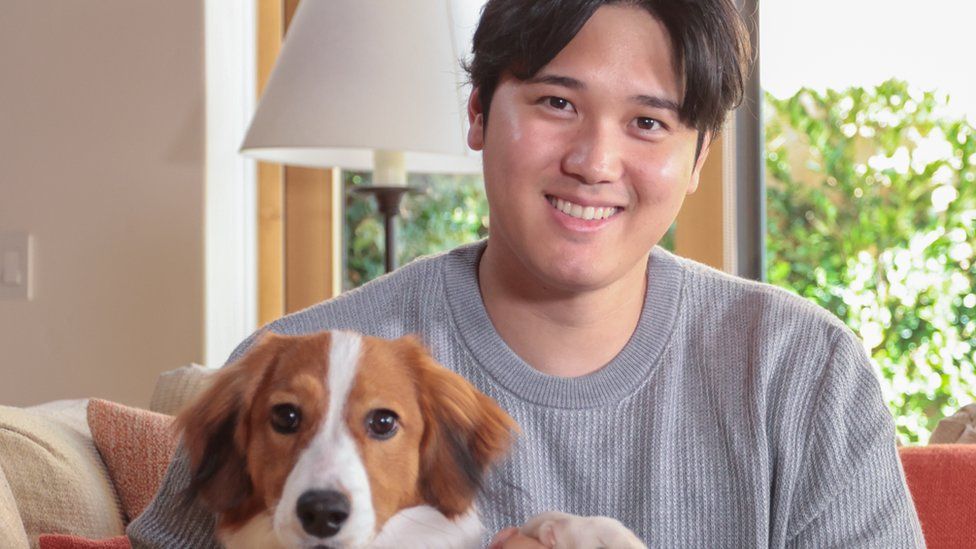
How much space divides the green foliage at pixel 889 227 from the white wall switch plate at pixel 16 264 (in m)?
1.98

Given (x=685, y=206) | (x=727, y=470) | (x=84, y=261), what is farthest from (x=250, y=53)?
(x=727, y=470)

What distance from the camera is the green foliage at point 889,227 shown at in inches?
121

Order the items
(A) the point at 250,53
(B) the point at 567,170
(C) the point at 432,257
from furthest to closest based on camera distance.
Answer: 1. (A) the point at 250,53
2. (C) the point at 432,257
3. (B) the point at 567,170

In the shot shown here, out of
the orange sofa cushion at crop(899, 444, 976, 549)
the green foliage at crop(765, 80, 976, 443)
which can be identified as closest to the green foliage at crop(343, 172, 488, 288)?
the green foliage at crop(765, 80, 976, 443)

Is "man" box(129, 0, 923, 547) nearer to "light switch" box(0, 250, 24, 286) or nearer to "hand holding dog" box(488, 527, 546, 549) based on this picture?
"hand holding dog" box(488, 527, 546, 549)

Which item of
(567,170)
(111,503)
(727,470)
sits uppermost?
(567,170)

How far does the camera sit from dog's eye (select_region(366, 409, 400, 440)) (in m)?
1.07

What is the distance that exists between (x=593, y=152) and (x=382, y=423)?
42cm

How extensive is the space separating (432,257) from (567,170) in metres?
0.26

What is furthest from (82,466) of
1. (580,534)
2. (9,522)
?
(580,534)

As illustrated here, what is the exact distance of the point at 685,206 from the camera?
9.91 feet

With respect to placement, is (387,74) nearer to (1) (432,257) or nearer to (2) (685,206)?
(2) (685,206)

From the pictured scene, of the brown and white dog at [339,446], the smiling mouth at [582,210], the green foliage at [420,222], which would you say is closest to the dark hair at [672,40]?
the smiling mouth at [582,210]

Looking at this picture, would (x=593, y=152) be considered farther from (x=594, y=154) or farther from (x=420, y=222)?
(x=420, y=222)
